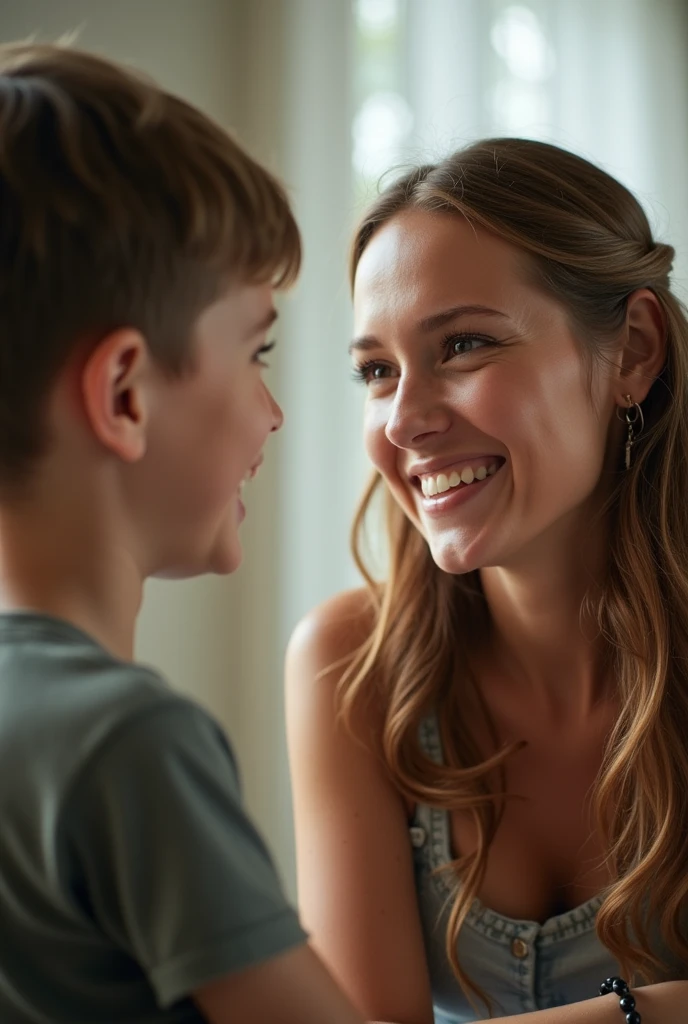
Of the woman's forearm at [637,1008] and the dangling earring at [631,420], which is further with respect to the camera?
the dangling earring at [631,420]

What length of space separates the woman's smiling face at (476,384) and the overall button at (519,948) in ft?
1.58

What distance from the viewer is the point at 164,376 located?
0.84 m

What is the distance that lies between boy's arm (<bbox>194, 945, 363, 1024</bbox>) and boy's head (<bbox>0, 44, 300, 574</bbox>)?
0.32m

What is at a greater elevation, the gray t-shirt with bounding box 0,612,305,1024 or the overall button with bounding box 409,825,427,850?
the gray t-shirt with bounding box 0,612,305,1024

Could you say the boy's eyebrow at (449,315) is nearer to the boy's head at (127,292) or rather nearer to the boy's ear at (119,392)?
the boy's head at (127,292)

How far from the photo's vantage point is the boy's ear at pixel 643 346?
5.20ft

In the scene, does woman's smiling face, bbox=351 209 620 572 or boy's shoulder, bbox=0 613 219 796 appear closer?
boy's shoulder, bbox=0 613 219 796

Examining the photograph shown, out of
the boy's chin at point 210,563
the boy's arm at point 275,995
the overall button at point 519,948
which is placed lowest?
the overall button at point 519,948

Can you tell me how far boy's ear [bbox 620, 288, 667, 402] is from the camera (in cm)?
159

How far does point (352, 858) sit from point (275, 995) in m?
0.77

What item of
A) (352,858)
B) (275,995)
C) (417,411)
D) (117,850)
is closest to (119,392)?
(117,850)

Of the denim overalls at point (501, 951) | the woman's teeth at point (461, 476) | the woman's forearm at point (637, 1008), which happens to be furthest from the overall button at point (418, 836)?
the woman's teeth at point (461, 476)

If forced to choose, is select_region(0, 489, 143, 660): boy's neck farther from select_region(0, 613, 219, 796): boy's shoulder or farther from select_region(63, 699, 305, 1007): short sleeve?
select_region(63, 699, 305, 1007): short sleeve

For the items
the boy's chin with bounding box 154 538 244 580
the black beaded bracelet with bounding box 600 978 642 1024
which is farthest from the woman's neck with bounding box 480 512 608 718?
the boy's chin with bounding box 154 538 244 580
